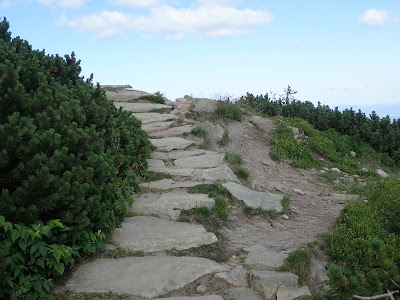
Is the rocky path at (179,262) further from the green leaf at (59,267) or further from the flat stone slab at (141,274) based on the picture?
the green leaf at (59,267)

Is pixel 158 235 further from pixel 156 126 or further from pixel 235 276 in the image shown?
pixel 156 126

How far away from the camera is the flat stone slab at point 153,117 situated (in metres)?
9.87

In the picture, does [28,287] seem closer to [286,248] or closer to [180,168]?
[286,248]

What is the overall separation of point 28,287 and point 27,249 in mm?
319

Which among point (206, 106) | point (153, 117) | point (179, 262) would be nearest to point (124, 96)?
point (153, 117)

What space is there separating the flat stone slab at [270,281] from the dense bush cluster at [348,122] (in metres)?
8.13

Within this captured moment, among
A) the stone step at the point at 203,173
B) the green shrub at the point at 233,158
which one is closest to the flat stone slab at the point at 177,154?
the green shrub at the point at 233,158

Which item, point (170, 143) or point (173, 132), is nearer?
point (170, 143)

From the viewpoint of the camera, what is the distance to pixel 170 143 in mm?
8594

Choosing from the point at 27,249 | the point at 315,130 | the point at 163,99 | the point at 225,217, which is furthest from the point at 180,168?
the point at 315,130

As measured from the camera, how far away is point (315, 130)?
11547 mm

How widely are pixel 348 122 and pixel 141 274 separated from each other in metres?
9.49

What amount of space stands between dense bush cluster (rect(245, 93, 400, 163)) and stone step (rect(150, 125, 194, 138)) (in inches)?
181

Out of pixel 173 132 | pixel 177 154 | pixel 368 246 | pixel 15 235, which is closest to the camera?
pixel 15 235
